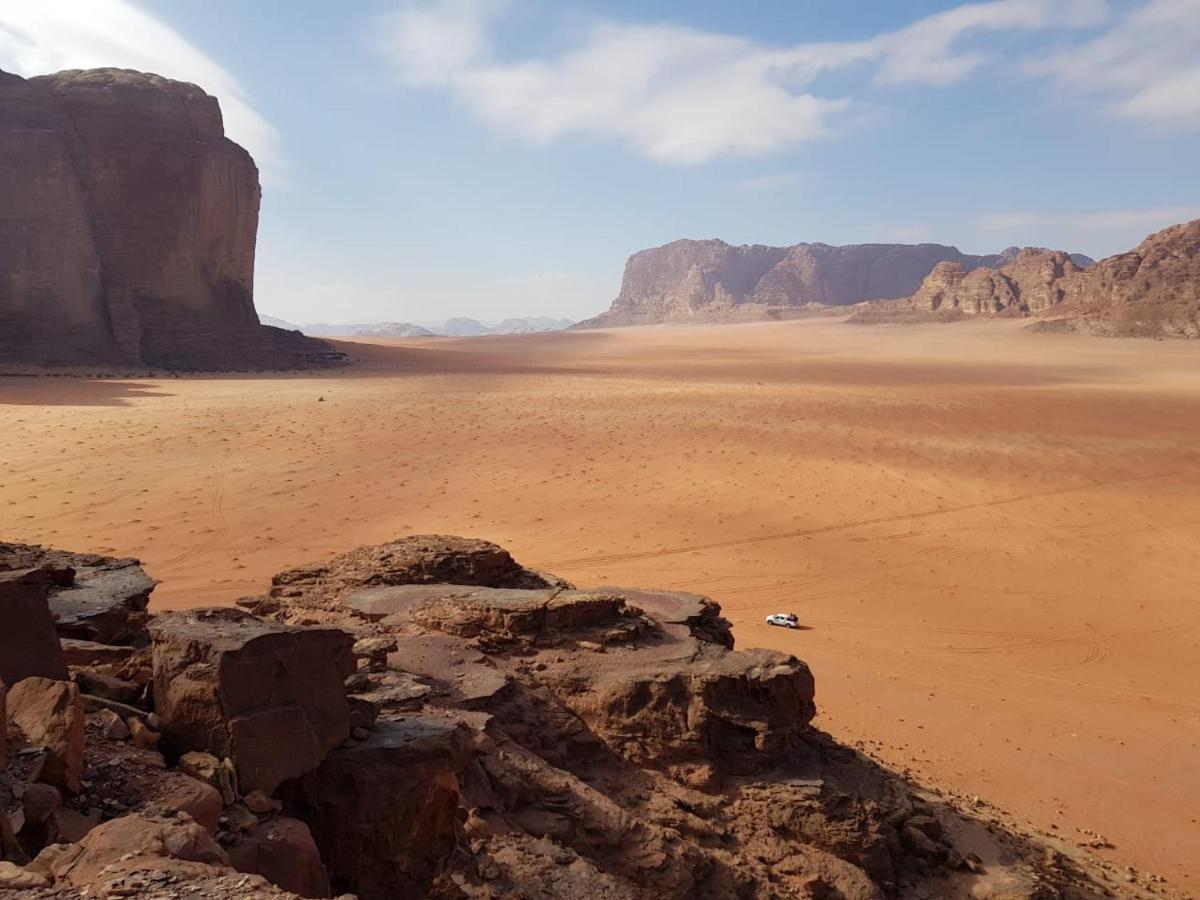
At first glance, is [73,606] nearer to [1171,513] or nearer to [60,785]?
[60,785]

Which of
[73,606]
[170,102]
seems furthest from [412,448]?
[170,102]

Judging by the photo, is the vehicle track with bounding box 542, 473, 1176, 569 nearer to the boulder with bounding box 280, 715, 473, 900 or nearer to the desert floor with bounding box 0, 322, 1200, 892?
the desert floor with bounding box 0, 322, 1200, 892

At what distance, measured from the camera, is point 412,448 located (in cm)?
1708

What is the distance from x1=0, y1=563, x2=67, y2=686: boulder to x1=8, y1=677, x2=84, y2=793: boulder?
0.98 feet

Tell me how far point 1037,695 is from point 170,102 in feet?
124

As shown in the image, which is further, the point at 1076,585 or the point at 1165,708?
the point at 1076,585

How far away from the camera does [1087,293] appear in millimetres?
73875

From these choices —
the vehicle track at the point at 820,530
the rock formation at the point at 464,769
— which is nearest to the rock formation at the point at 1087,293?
the vehicle track at the point at 820,530

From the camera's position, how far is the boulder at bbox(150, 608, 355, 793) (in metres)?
2.94

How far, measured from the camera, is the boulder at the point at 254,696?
2.94 m

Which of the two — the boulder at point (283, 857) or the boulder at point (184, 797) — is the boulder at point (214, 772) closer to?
the boulder at point (184, 797)

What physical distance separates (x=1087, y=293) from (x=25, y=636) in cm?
8455

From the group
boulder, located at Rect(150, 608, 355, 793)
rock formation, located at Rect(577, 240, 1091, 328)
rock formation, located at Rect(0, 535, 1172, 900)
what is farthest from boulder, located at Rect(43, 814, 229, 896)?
rock formation, located at Rect(577, 240, 1091, 328)

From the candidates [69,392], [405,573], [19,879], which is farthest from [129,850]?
[69,392]
